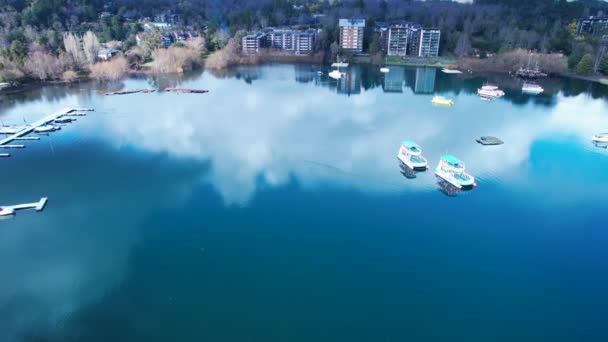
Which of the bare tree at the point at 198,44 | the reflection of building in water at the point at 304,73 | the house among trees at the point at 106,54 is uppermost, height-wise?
the bare tree at the point at 198,44

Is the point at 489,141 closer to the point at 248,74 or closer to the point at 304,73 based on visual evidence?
the point at 304,73

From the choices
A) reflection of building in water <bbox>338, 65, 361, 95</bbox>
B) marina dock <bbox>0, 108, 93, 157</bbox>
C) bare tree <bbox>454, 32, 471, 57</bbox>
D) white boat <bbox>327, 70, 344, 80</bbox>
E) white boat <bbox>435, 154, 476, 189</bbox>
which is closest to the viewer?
white boat <bbox>435, 154, 476, 189</bbox>

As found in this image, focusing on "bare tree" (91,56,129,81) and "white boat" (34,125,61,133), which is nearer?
"white boat" (34,125,61,133)

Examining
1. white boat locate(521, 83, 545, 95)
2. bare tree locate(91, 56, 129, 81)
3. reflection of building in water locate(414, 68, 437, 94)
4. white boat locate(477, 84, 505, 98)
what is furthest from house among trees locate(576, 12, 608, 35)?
bare tree locate(91, 56, 129, 81)

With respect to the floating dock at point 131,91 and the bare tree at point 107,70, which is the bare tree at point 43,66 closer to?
the bare tree at point 107,70

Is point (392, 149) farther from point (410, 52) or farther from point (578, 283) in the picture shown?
point (410, 52)

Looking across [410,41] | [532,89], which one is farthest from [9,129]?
[410,41]

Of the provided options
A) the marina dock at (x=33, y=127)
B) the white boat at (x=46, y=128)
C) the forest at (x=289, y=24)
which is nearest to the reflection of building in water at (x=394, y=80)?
the forest at (x=289, y=24)

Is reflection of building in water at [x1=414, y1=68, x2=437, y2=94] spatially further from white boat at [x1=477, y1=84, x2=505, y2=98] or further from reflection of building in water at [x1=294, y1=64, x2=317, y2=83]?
reflection of building in water at [x1=294, y1=64, x2=317, y2=83]
